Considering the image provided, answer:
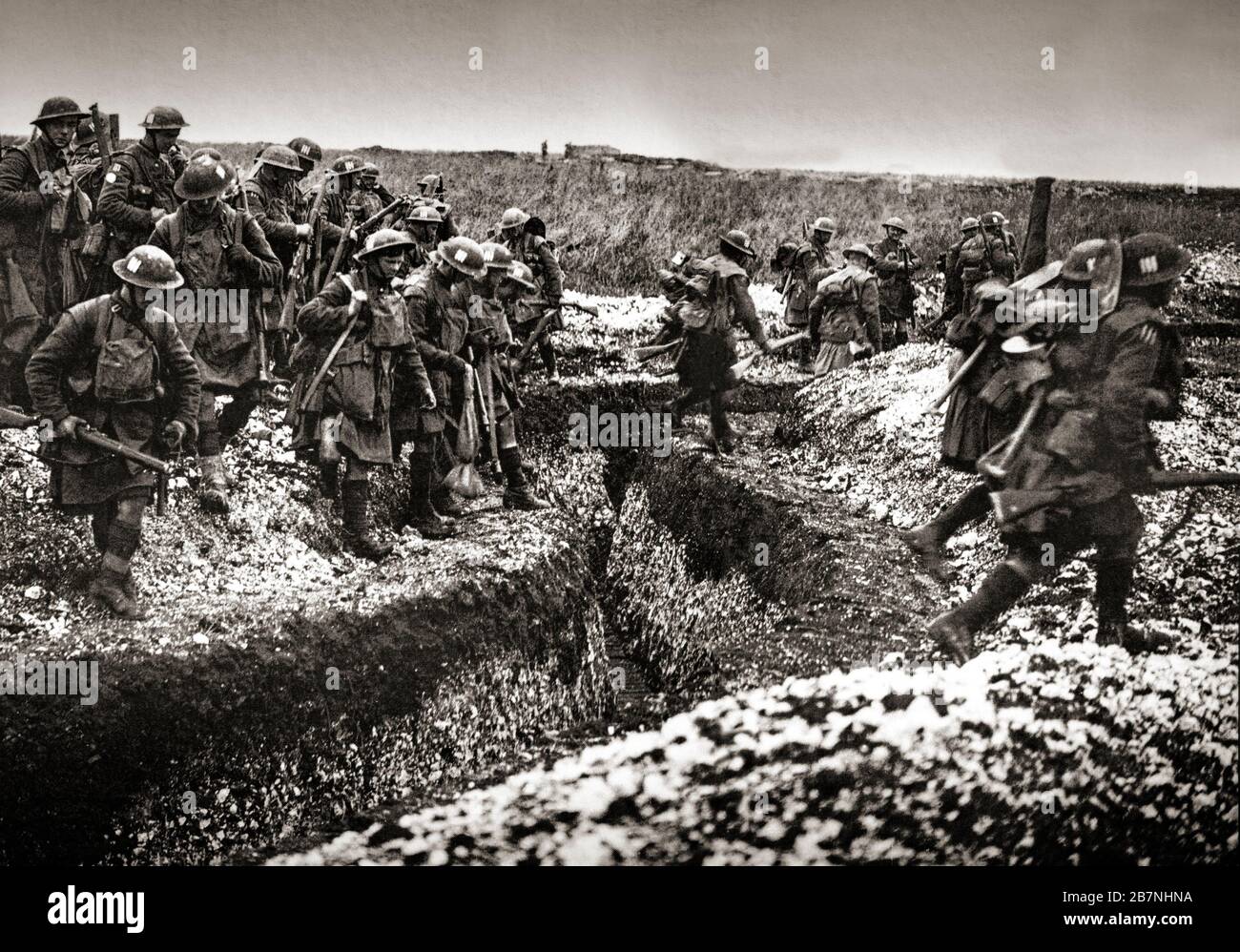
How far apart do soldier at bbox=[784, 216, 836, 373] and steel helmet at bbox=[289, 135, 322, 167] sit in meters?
3.36

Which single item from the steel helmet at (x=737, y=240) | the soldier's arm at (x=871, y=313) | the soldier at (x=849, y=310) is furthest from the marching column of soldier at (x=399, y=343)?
the soldier's arm at (x=871, y=313)

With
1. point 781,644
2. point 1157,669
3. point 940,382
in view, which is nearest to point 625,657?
point 781,644

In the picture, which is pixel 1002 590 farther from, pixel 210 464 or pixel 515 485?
pixel 210 464

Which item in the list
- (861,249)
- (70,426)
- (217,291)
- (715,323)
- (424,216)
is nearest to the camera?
(70,426)

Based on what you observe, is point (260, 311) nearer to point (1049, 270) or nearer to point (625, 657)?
point (625, 657)

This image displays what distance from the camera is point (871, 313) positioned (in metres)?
9.32

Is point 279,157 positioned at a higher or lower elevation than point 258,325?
higher

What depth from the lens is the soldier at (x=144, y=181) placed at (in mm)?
6895

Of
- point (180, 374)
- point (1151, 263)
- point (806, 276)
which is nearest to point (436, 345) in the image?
point (180, 374)

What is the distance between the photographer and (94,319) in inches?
236

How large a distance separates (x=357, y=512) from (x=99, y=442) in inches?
56.3

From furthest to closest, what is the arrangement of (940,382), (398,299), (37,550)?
1. (940,382)
2. (398,299)
3. (37,550)

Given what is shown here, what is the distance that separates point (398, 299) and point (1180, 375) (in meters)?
3.87

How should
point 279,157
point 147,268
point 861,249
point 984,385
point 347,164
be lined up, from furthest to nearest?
point 861,249 < point 347,164 < point 279,157 < point 984,385 < point 147,268
